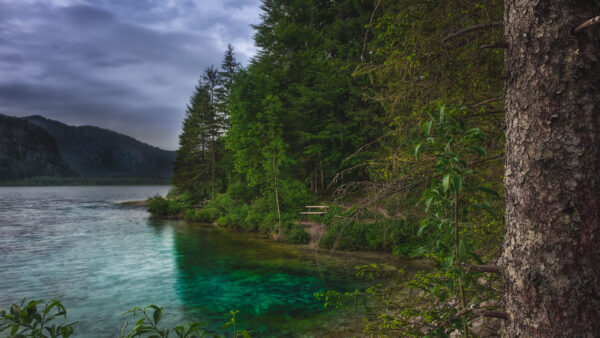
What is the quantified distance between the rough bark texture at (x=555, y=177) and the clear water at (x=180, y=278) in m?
5.21

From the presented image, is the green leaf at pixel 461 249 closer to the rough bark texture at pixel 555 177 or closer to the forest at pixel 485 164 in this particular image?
the forest at pixel 485 164

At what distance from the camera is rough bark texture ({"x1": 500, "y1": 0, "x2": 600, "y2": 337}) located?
190 centimetres

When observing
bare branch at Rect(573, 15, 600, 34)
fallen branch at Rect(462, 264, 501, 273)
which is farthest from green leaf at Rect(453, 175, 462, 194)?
bare branch at Rect(573, 15, 600, 34)

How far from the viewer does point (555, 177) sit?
6.50 ft

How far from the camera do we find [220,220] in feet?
95.6

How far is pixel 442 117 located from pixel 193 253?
63.9 feet

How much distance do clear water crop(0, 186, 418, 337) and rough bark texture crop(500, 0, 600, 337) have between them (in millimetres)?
5206

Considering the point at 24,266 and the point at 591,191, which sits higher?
the point at 591,191

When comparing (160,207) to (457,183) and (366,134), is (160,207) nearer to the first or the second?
(366,134)

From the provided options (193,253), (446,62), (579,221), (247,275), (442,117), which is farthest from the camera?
(193,253)

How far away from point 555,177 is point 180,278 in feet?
51.0

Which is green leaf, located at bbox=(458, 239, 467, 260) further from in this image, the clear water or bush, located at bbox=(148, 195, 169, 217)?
bush, located at bbox=(148, 195, 169, 217)

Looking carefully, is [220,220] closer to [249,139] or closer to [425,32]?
[249,139]

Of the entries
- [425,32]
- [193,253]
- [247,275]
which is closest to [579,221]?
[425,32]
